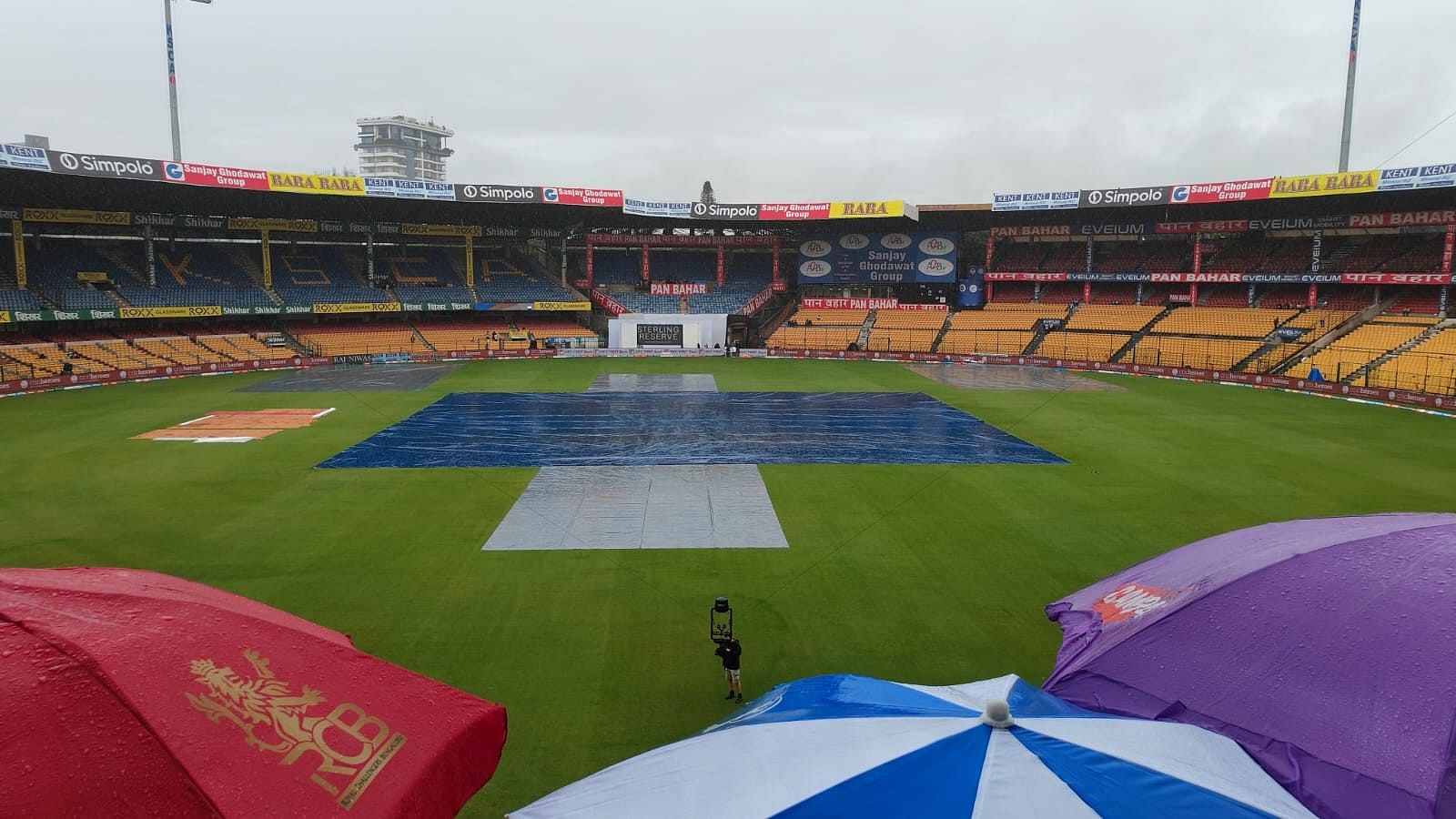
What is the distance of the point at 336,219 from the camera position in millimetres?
59531

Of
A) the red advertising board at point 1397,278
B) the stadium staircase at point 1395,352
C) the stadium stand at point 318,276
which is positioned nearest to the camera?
the stadium staircase at point 1395,352

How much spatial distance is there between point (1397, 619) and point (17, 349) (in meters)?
56.1

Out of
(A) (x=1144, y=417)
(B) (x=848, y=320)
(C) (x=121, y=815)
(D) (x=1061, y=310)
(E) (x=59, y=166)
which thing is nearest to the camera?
(C) (x=121, y=815)


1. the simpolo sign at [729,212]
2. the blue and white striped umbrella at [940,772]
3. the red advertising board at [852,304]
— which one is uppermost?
the simpolo sign at [729,212]

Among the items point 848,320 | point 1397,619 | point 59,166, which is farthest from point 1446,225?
point 59,166

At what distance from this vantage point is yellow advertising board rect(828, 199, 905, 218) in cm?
5741

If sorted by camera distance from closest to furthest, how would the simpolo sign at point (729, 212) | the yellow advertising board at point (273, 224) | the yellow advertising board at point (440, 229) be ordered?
the yellow advertising board at point (273, 224)
the simpolo sign at point (729, 212)
the yellow advertising board at point (440, 229)

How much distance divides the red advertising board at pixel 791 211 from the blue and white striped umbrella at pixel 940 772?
57.2 m

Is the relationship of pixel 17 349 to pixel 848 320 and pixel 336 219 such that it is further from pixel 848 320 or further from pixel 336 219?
pixel 848 320

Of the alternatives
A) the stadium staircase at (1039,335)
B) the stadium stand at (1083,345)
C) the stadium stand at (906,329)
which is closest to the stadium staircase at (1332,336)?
the stadium stand at (1083,345)

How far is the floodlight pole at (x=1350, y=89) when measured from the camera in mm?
44094

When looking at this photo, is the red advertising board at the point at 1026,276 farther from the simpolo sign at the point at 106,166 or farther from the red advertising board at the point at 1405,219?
the simpolo sign at the point at 106,166

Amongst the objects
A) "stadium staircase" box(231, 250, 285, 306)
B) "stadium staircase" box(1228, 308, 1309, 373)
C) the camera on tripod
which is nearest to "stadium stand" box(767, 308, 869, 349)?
"stadium staircase" box(1228, 308, 1309, 373)

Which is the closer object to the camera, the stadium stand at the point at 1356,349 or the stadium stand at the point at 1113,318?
the stadium stand at the point at 1356,349
